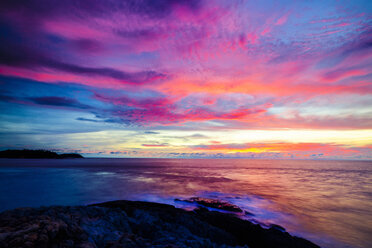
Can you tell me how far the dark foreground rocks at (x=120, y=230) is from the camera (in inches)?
185

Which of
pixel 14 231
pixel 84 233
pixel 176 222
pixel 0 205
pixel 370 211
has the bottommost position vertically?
pixel 370 211

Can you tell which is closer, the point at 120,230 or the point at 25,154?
the point at 120,230

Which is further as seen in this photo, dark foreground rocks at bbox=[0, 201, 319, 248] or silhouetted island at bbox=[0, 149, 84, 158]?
silhouetted island at bbox=[0, 149, 84, 158]

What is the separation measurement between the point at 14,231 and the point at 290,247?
10254 millimetres

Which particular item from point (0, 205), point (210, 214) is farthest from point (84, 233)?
point (0, 205)

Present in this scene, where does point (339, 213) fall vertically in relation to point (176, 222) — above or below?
below

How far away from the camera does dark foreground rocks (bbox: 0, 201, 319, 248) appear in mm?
4701

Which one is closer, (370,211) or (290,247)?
(290,247)

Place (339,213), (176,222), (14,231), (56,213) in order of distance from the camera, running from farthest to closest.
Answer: (339,213), (176,222), (56,213), (14,231)

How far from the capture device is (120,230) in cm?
718

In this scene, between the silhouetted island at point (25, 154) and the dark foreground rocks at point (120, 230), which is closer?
the dark foreground rocks at point (120, 230)

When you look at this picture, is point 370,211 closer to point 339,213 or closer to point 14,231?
point 339,213

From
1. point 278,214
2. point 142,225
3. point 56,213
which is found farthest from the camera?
point 278,214

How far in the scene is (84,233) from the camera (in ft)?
18.2
